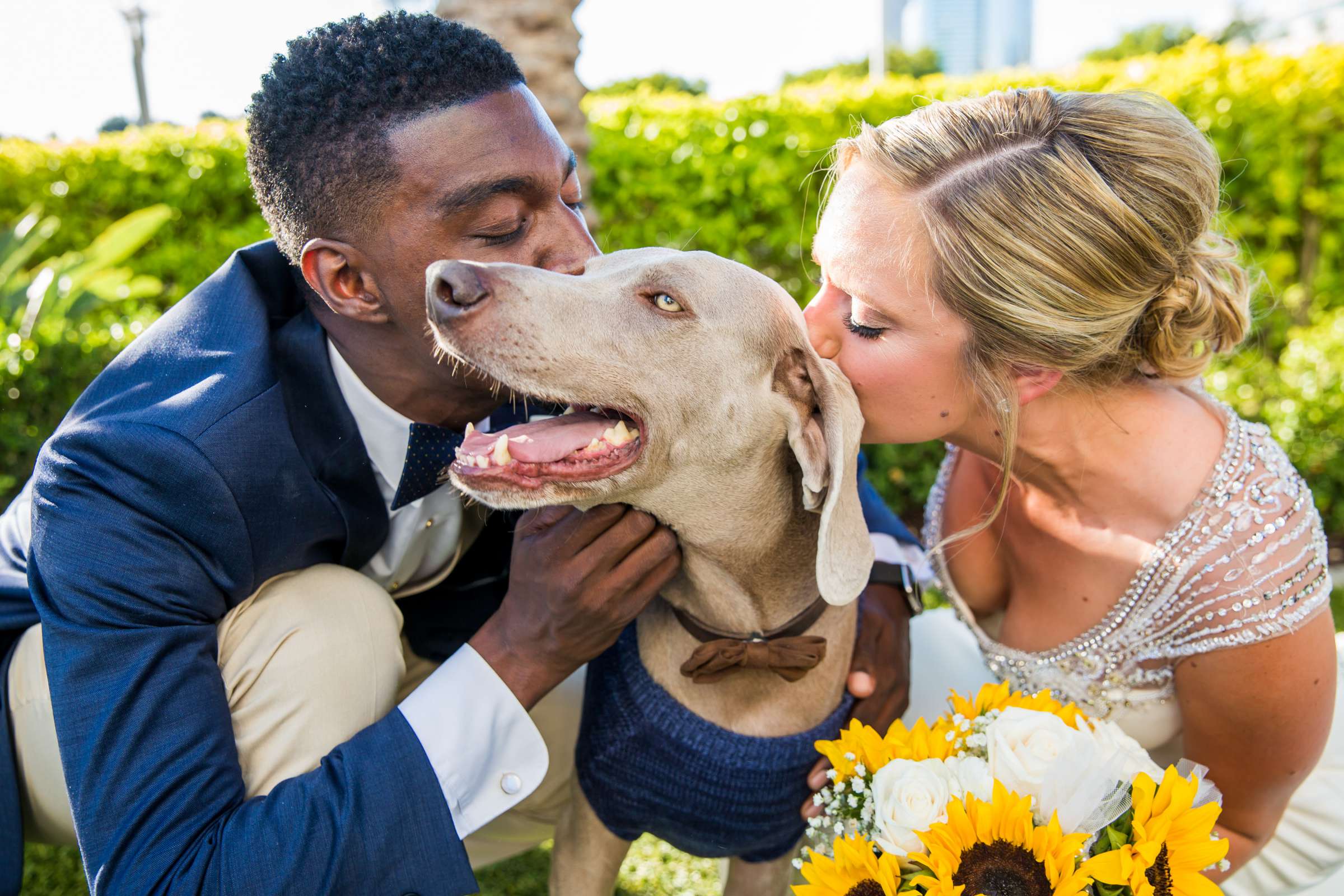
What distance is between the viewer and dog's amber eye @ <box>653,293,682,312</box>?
1.93 metres

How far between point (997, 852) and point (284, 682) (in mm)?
1418

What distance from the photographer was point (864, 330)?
2.19m

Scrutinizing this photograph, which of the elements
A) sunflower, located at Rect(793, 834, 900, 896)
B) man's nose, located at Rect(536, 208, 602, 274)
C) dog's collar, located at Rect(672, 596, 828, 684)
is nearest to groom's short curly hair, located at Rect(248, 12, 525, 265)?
man's nose, located at Rect(536, 208, 602, 274)

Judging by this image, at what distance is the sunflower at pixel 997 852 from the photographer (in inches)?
64.3

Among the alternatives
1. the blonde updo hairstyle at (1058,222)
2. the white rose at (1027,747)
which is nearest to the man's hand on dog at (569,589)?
the white rose at (1027,747)

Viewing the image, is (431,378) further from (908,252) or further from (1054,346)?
(1054,346)

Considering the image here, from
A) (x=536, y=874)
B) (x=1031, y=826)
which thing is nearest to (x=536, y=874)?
A: (x=536, y=874)

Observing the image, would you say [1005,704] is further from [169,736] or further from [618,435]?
[169,736]

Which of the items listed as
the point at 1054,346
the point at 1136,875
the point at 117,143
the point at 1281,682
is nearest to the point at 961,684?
the point at 1281,682

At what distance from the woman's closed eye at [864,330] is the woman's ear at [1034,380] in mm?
341

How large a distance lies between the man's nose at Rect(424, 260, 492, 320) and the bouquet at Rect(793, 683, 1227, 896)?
107 cm

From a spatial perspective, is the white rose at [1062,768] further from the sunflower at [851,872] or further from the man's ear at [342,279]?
the man's ear at [342,279]

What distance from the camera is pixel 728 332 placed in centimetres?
197

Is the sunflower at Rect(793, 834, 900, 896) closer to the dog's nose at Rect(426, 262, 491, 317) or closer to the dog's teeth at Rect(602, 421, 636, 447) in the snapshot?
the dog's teeth at Rect(602, 421, 636, 447)
